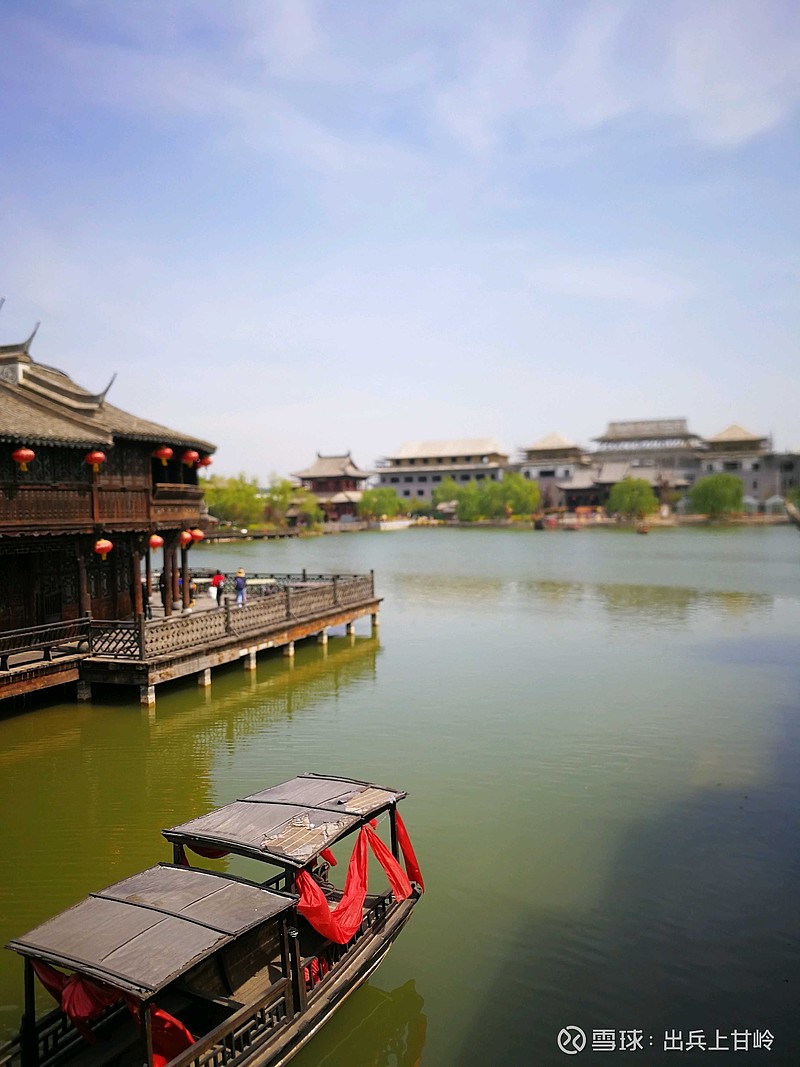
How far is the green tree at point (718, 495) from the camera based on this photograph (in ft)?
313

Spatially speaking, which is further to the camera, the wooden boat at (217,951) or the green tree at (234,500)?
the green tree at (234,500)

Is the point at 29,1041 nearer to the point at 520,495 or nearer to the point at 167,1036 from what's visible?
the point at 167,1036

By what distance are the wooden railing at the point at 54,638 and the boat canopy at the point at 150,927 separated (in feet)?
35.9

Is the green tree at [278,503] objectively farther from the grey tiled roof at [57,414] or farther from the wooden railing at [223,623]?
the grey tiled roof at [57,414]

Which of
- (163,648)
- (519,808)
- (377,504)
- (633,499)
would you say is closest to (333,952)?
(519,808)

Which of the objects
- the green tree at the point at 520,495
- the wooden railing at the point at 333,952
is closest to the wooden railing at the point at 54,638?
the wooden railing at the point at 333,952

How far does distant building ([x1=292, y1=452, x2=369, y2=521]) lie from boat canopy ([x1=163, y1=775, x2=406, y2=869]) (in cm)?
10113

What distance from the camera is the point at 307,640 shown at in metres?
26.8

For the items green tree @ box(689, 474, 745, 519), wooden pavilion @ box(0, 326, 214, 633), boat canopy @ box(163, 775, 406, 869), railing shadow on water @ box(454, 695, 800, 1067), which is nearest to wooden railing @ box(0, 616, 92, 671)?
wooden pavilion @ box(0, 326, 214, 633)

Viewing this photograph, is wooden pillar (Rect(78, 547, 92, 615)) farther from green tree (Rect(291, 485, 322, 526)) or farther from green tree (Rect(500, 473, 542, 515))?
green tree (Rect(500, 473, 542, 515))

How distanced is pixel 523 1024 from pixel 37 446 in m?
15.1

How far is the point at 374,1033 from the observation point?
299 inches

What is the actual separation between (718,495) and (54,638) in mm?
89467

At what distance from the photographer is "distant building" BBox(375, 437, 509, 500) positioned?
123 m
